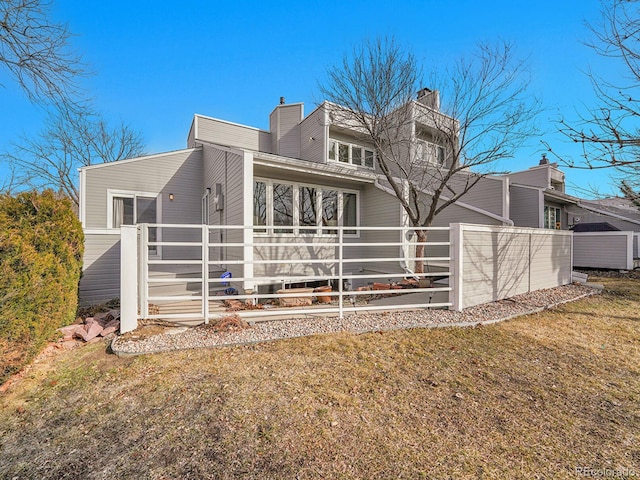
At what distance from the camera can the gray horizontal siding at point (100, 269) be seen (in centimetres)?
742

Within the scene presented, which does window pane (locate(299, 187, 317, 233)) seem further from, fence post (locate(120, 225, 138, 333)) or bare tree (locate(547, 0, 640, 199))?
bare tree (locate(547, 0, 640, 199))

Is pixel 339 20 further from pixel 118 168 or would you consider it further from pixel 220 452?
pixel 220 452

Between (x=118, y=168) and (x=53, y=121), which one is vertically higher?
(x=53, y=121)

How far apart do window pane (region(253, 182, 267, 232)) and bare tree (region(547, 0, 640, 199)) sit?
255 inches

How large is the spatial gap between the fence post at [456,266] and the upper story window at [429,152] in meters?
4.61

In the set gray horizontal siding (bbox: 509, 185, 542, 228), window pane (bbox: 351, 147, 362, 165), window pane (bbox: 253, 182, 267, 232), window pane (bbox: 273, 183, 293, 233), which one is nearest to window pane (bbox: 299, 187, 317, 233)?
window pane (bbox: 273, 183, 293, 233)

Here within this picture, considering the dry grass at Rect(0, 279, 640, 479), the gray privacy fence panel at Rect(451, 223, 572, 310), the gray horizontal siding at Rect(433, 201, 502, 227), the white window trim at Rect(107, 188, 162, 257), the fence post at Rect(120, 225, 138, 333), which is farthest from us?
the gray horizontal siding at Rect(433, 201, 502, 227)

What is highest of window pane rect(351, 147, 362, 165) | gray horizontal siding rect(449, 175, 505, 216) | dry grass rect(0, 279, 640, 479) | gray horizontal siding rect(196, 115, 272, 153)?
gray horizontal siding rect(196, 115, 272, 153)

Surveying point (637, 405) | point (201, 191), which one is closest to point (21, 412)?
point (637, 405)

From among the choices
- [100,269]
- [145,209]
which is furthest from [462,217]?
[100,269]

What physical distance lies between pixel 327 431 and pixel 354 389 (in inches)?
27.6

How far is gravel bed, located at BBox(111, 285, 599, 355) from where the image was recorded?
4.07m

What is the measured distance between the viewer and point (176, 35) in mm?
8195

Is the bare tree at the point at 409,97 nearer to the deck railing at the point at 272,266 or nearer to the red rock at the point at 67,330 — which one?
the deck railing at the point at 272,266
